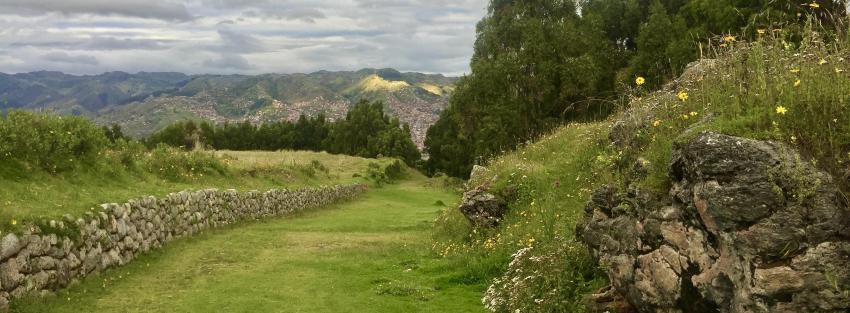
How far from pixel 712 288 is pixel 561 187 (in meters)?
10.6

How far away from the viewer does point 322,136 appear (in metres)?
138

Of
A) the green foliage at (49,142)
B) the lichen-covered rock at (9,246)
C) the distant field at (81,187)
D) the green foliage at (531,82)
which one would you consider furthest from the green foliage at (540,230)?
the green foliage at (531,82)

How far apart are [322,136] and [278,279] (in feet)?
412

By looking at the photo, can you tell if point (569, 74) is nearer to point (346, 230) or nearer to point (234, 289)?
point (346, 230)

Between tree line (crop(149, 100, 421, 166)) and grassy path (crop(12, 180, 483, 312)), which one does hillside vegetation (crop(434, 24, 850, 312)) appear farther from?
tree line (crop(149, 100, 421, 166))

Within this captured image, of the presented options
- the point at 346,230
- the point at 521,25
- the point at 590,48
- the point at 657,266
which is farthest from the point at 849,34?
the point at 521,25

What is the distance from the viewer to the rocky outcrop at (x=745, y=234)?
5656 mm

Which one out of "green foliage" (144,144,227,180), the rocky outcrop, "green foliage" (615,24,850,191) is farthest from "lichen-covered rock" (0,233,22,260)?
"green foliage" (144,144,227,180)

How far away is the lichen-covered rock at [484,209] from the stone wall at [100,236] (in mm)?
9485

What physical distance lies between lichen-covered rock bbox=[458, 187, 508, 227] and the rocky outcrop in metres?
9.72

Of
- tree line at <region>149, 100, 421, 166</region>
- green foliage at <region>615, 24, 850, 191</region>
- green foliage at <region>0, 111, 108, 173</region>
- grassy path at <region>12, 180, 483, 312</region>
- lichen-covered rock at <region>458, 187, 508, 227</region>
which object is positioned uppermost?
green foliage at <region>615, 24, 850, 191</region>

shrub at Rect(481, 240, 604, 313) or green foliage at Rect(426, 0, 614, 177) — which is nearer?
shrub at Rect(481, 240, 604, 313)

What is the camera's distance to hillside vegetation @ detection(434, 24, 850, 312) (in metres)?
6.79

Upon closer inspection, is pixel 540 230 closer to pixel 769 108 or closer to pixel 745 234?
pixel 769 108
